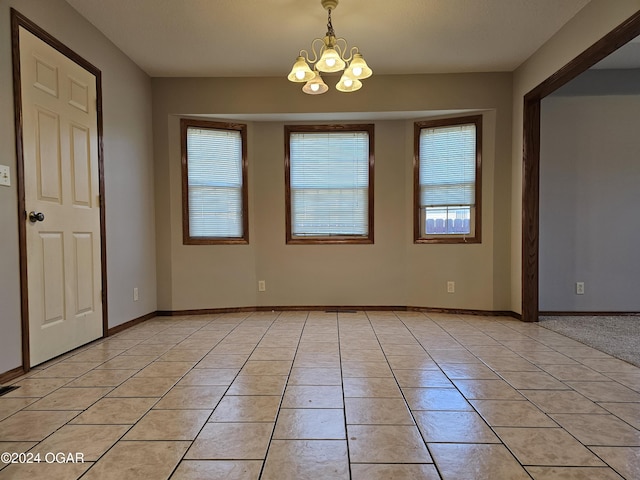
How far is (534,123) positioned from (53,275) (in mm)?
4321

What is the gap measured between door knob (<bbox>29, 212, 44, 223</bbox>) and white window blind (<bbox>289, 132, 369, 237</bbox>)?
2439 millimetres

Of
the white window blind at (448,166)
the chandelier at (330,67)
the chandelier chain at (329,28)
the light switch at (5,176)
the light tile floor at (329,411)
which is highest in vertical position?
the chandelier chain at (329,28)

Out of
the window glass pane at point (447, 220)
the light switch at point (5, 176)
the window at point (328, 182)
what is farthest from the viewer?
the window at point (328, 182)

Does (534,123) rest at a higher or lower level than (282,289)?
higher

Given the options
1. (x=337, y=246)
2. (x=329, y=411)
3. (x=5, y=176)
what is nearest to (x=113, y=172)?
(x=5, y=176)

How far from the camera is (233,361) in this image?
8.21ft

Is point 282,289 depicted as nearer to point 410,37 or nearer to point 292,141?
point 292,141

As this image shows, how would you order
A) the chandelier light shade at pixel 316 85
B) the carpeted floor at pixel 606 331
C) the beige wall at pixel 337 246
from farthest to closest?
the beige wall at pixel 337 246, the chandelier light shade at pixel 316 85, the carpeted floor at pixel 606 331

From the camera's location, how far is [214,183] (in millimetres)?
4207

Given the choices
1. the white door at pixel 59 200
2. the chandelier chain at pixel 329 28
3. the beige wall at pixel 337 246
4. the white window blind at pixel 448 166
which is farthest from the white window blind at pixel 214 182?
the white window blind at pixel 448 166

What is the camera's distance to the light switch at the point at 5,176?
7.08 feet

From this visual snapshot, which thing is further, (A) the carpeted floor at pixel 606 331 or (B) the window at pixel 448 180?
(B) the window at pixel 448 180

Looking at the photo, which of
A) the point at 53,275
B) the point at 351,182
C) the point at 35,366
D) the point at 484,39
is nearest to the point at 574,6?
the point at 484,39

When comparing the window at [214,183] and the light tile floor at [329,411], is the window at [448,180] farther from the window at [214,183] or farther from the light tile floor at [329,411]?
the window at [214,183]
